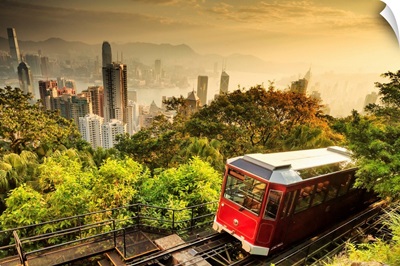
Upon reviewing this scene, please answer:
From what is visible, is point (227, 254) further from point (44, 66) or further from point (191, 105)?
point (44, 66)

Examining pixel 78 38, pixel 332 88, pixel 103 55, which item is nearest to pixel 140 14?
pixel 78 38

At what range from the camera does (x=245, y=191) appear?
6691mm

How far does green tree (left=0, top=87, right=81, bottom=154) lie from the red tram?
12.6m

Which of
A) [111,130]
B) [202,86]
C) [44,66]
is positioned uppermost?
[44,66]

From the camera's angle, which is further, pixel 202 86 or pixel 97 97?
pixel 97 97

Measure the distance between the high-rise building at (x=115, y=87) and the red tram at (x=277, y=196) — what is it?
39.5 meters

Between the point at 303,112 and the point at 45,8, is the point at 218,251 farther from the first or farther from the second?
the point at 45,8

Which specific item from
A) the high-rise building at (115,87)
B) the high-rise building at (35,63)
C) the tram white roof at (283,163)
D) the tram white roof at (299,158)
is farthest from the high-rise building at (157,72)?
the tram white roof at (283,163)

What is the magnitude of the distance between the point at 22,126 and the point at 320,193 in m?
16.4

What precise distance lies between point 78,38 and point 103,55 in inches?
374

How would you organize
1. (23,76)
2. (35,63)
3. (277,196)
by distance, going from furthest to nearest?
(35,63) → (23,76) → (277,196)

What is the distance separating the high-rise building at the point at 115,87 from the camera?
4212 centimetres

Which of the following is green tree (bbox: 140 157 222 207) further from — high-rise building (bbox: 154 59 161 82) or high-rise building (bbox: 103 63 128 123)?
high-rise building (bbox: 154 59 161 82)

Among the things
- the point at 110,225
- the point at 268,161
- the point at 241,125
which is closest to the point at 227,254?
the point at 268,161
